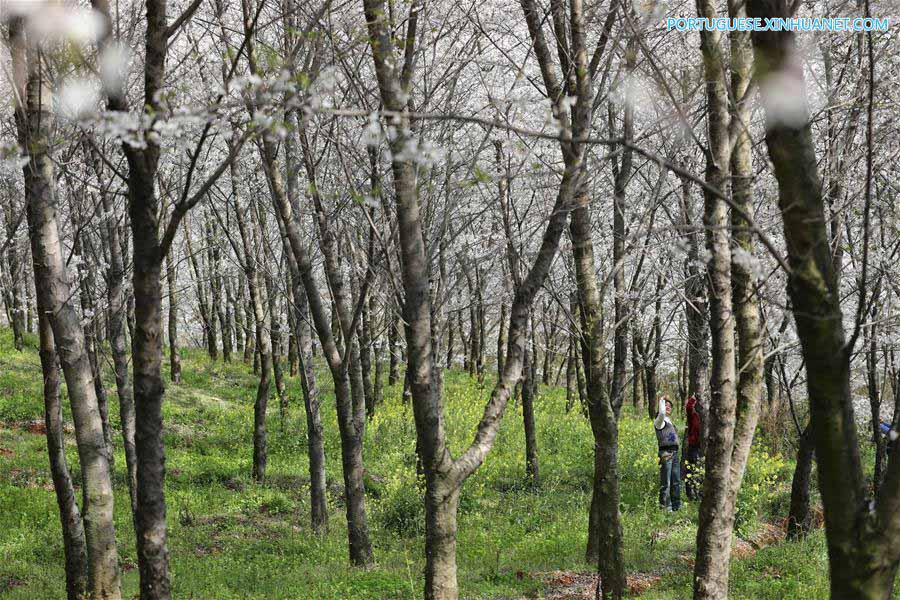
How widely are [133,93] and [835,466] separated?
987 cm

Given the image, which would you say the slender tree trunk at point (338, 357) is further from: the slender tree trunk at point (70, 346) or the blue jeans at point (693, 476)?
the blue jeans at point (693, 476)

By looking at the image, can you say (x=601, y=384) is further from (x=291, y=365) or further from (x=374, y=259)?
(x=291, y=365)

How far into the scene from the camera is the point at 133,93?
10.0 metres

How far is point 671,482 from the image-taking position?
12.9m

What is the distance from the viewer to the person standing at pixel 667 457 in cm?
1263

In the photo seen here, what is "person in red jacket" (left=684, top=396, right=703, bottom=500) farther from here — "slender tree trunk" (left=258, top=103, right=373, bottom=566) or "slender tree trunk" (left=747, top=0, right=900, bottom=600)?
"slender tree trunk" (left=747, top=0, right=900, bottom=600)

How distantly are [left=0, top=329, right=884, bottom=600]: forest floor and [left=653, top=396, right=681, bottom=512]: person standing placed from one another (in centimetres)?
27

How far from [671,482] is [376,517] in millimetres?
5067

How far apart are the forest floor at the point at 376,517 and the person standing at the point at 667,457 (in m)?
0.27

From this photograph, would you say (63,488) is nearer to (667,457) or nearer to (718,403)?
(718,403)

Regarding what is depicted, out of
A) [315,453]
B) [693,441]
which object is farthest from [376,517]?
[693,441]

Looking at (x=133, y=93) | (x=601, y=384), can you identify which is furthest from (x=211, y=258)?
(x=601, y=384)

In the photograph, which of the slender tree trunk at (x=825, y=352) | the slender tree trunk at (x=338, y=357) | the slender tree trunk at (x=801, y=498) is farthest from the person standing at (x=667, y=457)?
the slender tree trunk at (x=825, y=352)

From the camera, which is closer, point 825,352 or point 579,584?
point 825,352
